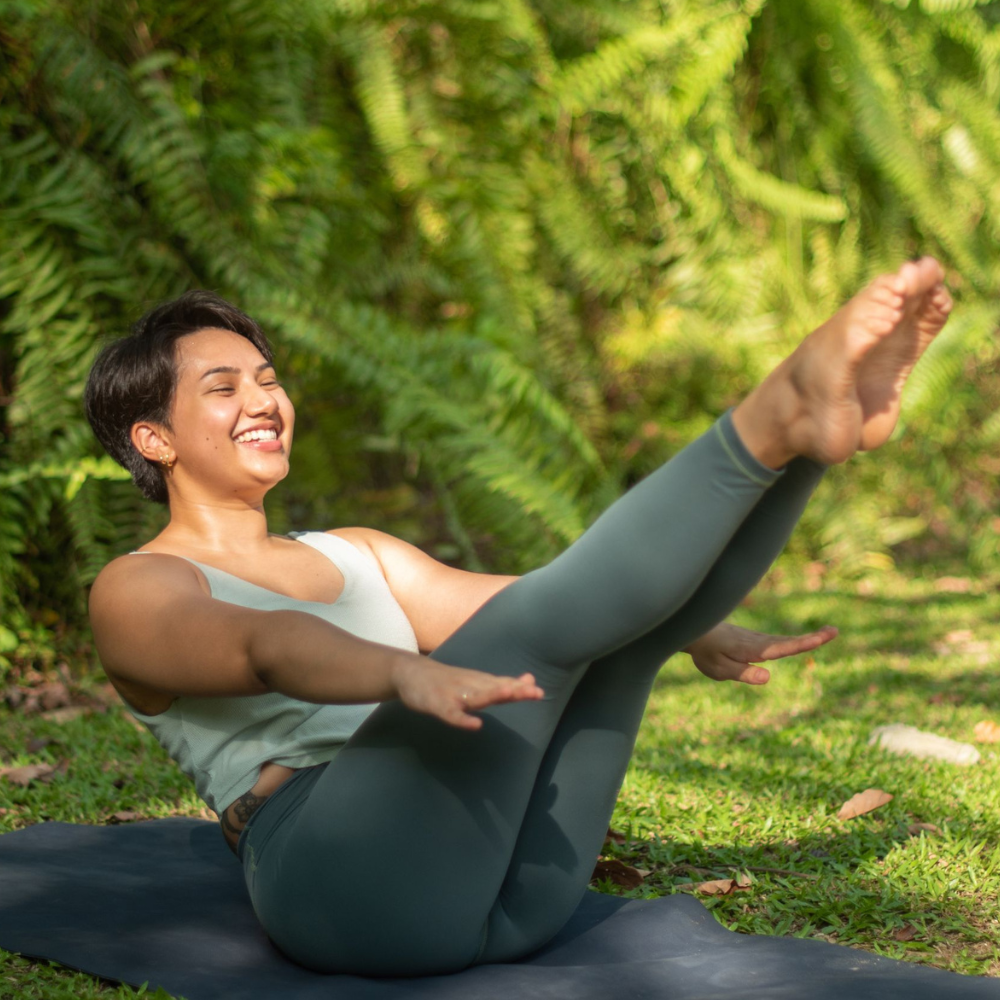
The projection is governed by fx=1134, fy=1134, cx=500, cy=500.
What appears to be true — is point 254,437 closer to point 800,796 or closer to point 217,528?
point 217,528

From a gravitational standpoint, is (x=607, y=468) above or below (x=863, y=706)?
above

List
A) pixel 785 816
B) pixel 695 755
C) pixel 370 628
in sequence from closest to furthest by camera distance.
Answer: pixel 370 628
pixel 785 816
pixel 695 755

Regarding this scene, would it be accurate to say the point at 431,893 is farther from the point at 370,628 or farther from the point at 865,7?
the point at 865,7

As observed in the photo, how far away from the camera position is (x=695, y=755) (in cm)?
332

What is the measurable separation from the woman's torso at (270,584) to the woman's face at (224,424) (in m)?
0.14

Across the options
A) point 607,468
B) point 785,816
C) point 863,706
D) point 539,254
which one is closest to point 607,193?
point 539,254

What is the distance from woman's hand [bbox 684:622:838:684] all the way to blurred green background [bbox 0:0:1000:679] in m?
2.53

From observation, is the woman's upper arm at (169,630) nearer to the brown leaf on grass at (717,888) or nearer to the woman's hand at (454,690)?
the woman's hand at (454,690)

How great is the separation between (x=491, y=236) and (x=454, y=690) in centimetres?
448

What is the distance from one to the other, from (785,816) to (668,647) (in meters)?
1.21

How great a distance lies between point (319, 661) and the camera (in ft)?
4.88

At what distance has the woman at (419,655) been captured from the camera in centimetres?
146

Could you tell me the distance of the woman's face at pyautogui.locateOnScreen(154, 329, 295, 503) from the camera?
202 cm

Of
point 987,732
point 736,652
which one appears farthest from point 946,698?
point 736,652
